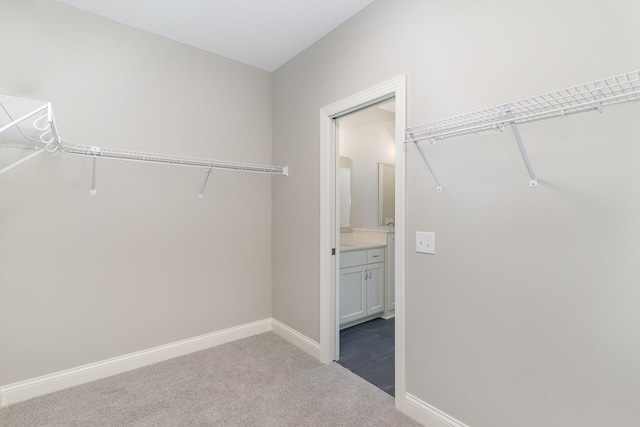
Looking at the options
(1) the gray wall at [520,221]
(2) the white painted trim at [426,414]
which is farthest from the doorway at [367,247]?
(1) the gray wall at [520,221]

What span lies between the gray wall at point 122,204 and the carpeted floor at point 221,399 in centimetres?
28

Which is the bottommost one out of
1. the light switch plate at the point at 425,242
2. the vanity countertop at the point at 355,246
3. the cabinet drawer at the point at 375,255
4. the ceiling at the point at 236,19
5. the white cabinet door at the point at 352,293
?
the white cabinet door at the point at 352,293

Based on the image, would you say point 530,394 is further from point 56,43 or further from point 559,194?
point 56,43

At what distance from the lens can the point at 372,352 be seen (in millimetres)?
2771

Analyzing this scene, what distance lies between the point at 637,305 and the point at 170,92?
318 cm

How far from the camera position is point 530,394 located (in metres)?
1.40

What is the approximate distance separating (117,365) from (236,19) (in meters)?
2.82

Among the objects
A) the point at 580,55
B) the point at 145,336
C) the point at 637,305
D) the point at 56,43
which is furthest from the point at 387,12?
the point at 145,336

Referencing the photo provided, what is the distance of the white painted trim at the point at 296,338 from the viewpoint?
2654 millimetres

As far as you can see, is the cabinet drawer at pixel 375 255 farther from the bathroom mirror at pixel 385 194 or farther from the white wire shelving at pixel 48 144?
the white wire shelving at pixel 48 144

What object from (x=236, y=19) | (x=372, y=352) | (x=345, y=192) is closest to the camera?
(x=236, y=19)

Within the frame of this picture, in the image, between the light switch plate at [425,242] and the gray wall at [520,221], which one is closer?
the gray wall at [520,221]

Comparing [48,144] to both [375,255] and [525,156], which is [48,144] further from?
[375,255]

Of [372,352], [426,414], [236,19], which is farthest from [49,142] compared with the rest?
[372,352]
